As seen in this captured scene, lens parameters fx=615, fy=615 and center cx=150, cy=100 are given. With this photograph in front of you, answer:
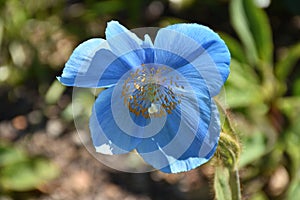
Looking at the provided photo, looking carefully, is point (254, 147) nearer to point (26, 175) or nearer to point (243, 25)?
point (243, 25)

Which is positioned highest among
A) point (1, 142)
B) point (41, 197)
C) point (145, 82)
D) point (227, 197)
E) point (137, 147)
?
point (145, 82)

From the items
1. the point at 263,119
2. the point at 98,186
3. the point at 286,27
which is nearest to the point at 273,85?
the point at 263,119

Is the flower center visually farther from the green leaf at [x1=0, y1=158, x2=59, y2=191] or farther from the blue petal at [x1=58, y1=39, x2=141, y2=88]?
the green leaf at [x1=0, y1=158, x2=59, y2=191]

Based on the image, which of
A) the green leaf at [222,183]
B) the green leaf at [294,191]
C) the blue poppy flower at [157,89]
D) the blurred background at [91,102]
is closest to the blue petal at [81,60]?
the blue poppy flower at [157,89]

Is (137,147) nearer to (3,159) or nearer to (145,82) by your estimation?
(145,82)

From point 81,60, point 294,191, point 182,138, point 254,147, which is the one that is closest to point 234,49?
point 254,147

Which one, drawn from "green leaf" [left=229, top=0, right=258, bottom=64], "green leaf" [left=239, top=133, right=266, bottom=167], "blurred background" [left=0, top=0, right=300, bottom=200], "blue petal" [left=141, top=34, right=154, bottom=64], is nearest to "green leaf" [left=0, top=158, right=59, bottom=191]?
"blurred background" [left=0, top=0, right=300, bottom=200]
